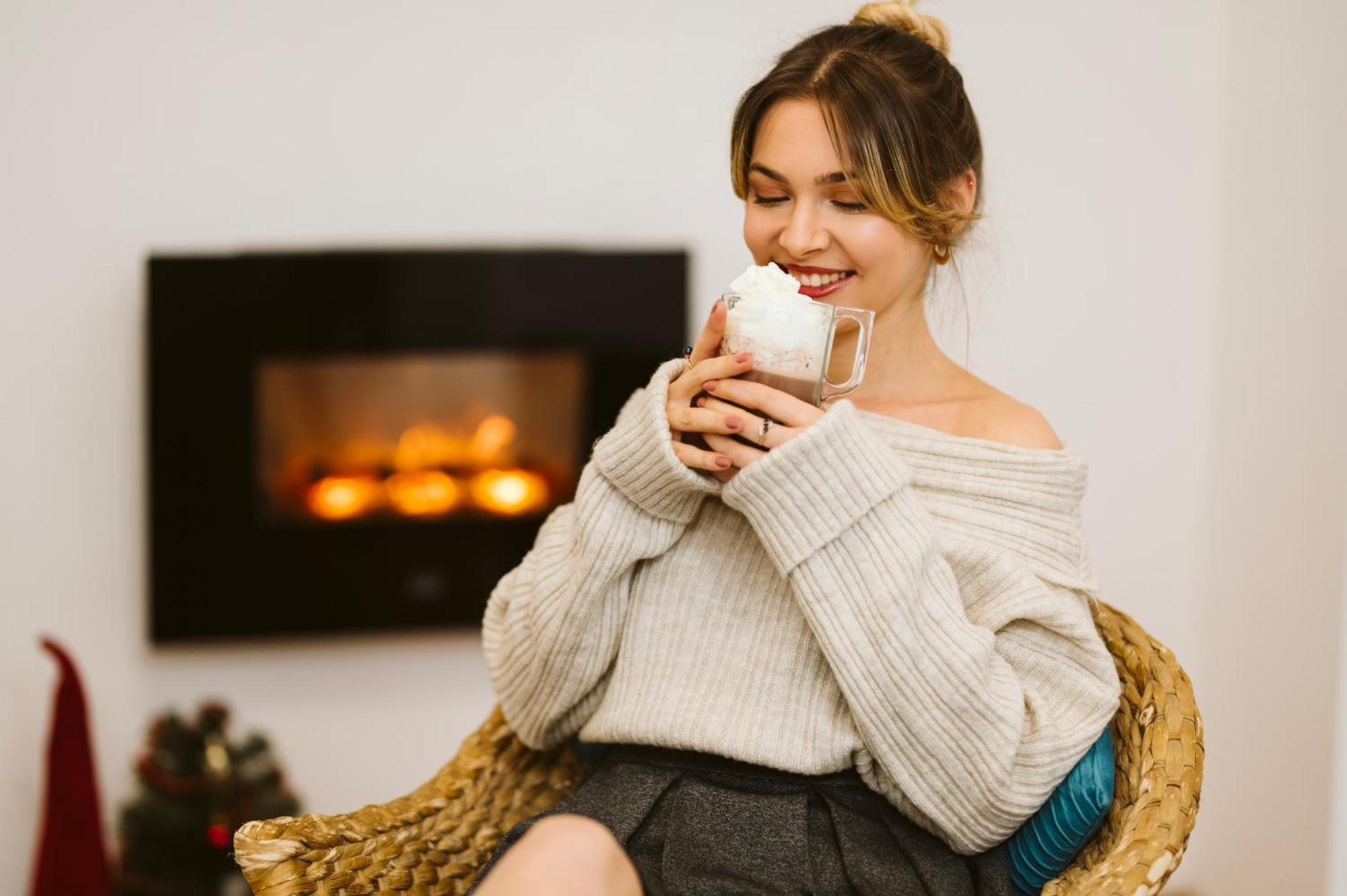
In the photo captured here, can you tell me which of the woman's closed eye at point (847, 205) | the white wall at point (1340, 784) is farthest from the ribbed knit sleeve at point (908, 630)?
the white wall at point (1340, 784)

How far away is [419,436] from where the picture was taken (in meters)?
2.65

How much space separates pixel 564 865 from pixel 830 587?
13.8 inches

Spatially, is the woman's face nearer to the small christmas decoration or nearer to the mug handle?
the mug handle

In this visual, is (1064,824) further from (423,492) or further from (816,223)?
(423,492)

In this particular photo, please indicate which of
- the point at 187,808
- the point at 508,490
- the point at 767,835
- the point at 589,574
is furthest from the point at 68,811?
the point at 767,835

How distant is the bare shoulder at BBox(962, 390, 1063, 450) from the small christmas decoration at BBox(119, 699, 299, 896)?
5.55 feet

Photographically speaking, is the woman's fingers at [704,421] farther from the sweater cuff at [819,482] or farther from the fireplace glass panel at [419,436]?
the fireplace glass panel at [419,436]

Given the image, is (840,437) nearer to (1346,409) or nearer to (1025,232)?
(1346,409)

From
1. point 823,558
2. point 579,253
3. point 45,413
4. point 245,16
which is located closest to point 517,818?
point 823,558

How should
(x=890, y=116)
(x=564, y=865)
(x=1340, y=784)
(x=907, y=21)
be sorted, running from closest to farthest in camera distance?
(x=564, y=865), (x=890, y=116), (x=907, y=21), (x=1340, y=784)

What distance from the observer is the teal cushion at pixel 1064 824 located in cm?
121

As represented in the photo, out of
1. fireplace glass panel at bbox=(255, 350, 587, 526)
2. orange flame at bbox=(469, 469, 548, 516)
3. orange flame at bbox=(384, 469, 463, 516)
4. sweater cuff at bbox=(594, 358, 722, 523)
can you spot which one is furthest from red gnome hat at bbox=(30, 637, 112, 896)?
sweater cuff at bbox=(594, 358, 722, 523)

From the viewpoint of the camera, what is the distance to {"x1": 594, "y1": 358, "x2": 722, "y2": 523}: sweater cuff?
48.5 inches

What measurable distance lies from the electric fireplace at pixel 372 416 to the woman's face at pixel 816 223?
4.18ft
